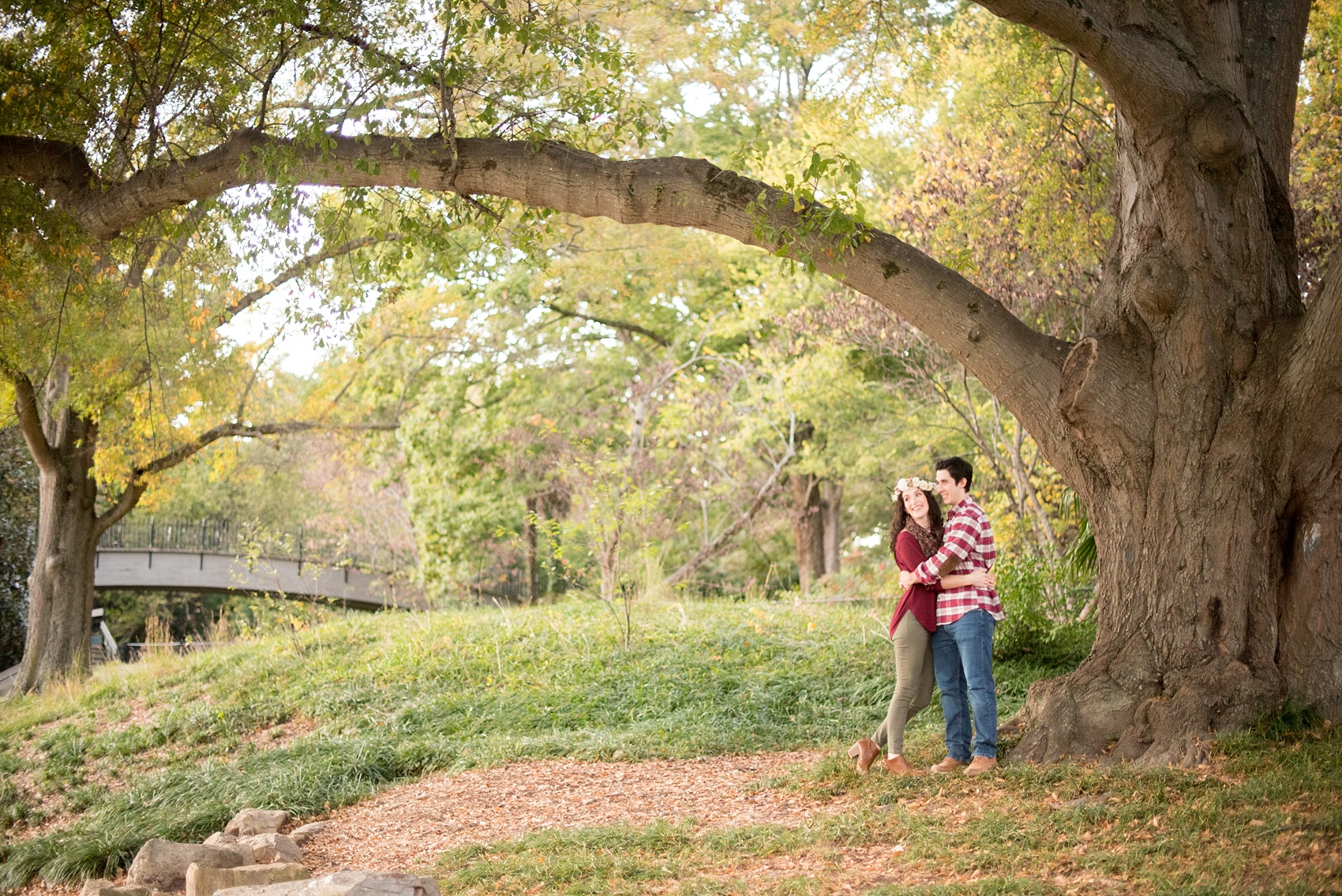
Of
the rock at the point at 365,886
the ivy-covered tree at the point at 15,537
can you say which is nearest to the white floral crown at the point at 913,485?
the rock at the point at 365,886

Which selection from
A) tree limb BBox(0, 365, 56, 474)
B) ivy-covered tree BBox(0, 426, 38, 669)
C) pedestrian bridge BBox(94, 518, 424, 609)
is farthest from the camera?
pedestrian bridge BBox(94, 518, 424, 609)

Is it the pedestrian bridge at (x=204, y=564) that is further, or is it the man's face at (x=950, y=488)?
the pedestrian bridge at (x=204, y=564)

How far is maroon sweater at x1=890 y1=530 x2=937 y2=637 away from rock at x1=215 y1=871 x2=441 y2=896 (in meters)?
2.92

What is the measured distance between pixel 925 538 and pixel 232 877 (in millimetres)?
3878

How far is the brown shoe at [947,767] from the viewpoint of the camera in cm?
587

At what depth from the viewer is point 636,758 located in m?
7.48

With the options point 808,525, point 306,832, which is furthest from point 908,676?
point 808,525

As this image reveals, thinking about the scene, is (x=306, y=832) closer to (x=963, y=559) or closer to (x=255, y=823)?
(x=255, y=823)

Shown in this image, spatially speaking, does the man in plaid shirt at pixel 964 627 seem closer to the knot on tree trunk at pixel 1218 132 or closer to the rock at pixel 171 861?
the knot on tree trunk at pixel 1218 132

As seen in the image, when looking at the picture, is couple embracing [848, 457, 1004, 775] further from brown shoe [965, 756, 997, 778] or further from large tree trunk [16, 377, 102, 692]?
large tree trunk [16, 377, 102, 692]

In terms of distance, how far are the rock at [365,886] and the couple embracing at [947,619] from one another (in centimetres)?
279

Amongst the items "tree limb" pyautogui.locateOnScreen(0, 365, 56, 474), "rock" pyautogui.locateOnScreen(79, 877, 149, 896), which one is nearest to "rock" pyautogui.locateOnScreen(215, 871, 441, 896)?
"rock" pyautogui.locateOnScreen(79, 877, 149, 896)

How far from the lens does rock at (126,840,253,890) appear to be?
18.0ft

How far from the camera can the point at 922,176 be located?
36.5 feet
